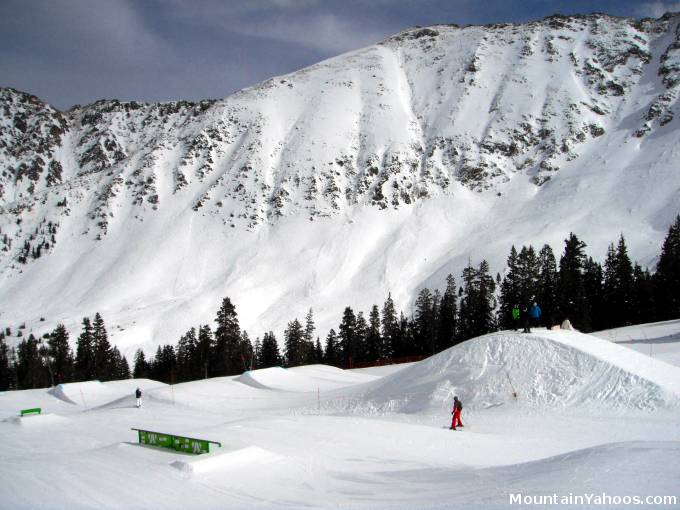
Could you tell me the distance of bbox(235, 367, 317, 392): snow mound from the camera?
1548 inches

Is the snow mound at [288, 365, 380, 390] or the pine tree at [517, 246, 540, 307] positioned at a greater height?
the pine tree at [517, 246, 540, 307]

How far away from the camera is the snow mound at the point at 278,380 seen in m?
39.3

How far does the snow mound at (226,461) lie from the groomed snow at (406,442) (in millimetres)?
37

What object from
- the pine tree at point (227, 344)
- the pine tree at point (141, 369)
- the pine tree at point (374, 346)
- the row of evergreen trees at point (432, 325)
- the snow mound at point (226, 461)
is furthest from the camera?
the pine tree at point (141, 369)

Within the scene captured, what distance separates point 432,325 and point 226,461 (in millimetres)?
56551

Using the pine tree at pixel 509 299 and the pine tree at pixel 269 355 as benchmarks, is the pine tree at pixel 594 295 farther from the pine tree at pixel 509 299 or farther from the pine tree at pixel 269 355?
the pine tree at pixel 269 355

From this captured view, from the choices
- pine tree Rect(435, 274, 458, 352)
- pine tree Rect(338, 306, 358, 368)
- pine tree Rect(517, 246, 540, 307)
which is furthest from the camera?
pine tree Rect(338, 306, 358, 368)

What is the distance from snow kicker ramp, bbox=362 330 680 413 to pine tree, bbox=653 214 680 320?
40895mm

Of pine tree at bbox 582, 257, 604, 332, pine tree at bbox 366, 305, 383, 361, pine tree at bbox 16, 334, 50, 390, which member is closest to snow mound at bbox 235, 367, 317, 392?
pine tree at bbox 366, 305, 383, 361

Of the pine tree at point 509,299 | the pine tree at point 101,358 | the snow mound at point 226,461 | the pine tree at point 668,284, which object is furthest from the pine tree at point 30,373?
the pine tree at point 668,284

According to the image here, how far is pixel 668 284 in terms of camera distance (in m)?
59.5

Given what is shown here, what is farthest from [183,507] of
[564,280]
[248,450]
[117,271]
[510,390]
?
[117,271]

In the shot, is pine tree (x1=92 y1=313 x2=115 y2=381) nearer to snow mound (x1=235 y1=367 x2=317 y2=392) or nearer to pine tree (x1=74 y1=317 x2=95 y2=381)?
pine tree (x1=74 y1=317 x2=95 y2=381)

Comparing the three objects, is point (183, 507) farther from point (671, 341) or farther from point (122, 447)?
point (671, 341)
